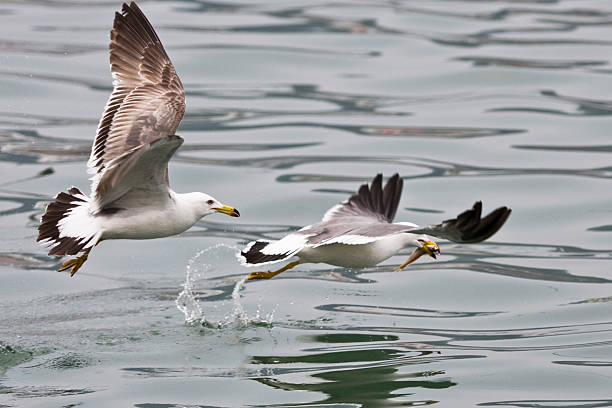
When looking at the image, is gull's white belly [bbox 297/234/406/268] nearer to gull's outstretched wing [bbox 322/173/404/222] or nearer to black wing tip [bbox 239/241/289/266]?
black wing tip [bbox 239/241/289/266]

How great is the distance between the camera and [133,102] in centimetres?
944

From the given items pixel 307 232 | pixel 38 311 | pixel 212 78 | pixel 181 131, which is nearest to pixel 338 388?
pixel 307 232

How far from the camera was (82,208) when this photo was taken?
8.79m

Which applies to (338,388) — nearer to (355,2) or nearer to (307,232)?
(307,232)

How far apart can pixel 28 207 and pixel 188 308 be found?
3.47 m

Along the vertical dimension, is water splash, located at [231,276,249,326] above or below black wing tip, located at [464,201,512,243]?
below

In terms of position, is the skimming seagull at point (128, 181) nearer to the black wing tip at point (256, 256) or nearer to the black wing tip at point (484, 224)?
the black wing tip at point (256, 256)

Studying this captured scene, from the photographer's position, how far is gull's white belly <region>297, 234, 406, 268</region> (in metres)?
9.01

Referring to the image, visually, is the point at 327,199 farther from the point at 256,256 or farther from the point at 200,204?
the point at 256,256

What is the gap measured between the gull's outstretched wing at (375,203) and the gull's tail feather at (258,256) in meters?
1.18

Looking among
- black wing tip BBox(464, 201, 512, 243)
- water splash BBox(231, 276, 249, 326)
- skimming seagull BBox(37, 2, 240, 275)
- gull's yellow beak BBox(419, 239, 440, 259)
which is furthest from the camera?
water splash BBox(231, 276, 249, 326)

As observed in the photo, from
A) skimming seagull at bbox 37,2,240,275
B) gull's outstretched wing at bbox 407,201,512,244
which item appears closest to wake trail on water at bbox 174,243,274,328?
skimming seagull at bbox 37,2,240,275

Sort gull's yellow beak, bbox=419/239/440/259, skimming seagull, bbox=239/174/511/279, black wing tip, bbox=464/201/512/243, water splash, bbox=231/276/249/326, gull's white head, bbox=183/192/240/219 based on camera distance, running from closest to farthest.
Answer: black wing tip, bbox=464/201/512/243
skimming seagull, bbox=239/174/511/279
gull's white head, bbox=183/192/240/219
gull's yellow beak, bbox=419/239/440/259
water splash, bbox=231/276/249/326

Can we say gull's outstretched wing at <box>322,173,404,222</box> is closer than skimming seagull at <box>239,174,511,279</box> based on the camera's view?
No
